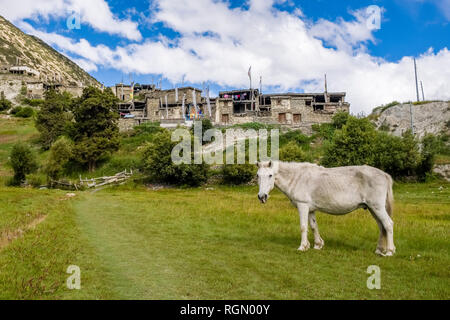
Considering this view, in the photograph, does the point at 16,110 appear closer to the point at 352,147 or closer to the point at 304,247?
the point at 352,147

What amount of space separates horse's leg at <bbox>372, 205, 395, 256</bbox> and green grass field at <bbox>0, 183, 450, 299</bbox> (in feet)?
0.93

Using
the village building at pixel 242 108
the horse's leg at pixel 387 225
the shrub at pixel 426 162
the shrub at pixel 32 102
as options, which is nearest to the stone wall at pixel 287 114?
the village building at pixel 242 108

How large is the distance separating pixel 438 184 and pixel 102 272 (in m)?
41.5

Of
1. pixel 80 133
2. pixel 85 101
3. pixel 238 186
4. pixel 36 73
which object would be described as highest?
pixel 36 73

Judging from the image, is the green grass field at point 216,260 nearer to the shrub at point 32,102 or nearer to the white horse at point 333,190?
the white horse at point 333,190

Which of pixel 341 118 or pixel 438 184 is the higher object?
pixel 341 118

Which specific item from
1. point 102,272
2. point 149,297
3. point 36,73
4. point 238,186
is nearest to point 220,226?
point 102,272

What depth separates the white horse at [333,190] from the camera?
29.9 ft

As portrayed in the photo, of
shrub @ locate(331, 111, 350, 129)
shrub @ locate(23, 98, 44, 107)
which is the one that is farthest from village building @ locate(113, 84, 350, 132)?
shrub @ locate(23, 98, 44, 107)

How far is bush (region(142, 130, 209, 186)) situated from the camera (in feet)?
138

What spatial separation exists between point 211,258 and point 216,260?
0.27m

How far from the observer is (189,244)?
1093cm
